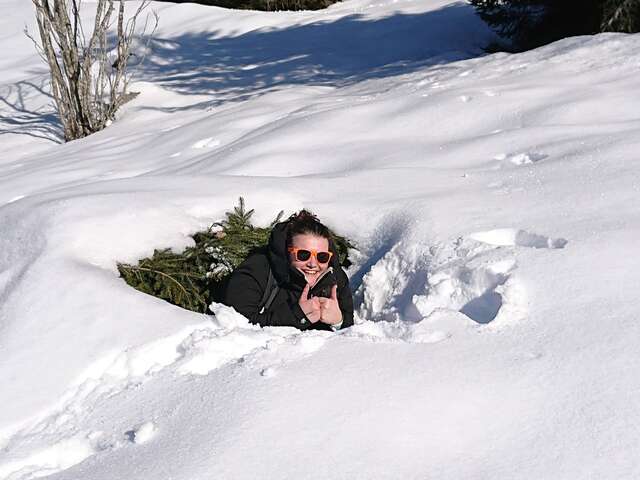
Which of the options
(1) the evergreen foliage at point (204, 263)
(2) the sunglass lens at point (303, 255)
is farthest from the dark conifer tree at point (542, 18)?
(2) the sunglass lens at point (303, 255)

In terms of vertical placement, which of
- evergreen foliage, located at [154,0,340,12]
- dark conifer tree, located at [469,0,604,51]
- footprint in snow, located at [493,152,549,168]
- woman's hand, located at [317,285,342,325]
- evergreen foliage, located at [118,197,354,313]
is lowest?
woman's hand, located at [317,285,342,325]

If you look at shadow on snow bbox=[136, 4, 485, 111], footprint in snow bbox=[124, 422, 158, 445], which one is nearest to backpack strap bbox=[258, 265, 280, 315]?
footprint in snow bbox=[124, 422, 158, 445]

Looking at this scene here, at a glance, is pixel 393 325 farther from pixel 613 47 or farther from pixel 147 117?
pixel 147 117

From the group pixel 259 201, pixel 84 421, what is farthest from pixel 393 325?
pixel 259 201

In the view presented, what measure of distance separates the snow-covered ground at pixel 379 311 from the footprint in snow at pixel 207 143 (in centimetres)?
4

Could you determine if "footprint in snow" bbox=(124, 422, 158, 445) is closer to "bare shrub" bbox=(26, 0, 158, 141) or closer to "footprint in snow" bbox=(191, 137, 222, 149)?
"footprint in snow" bbox=(191, 137, 222, 149)

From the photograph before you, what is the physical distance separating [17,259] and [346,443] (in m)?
1.90

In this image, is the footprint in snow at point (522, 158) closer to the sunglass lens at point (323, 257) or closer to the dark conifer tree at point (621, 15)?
the sunglass lens at point (323, 257)

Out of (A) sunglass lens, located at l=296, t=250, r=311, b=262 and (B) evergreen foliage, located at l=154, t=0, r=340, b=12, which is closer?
(A) sunglass lens, located at l=296, t=250, r=311, b=262

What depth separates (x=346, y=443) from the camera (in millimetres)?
2049

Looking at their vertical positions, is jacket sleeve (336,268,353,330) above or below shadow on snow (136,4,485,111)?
below

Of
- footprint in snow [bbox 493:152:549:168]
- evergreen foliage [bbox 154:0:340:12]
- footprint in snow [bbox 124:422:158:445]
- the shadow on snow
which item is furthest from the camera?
evergreen foliage [bbox 154:0:340:12]

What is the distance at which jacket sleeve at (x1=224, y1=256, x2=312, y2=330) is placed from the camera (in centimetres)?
338

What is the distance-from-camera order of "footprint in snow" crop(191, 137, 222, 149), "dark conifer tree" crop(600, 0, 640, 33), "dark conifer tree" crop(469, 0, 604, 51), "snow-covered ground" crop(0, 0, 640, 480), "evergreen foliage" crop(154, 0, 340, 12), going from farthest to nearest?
"evergreen foliage" crop(154, 0, 340, 12) < "dark conifer tree" crop(469, 0, 604, 51) < "dark conifer tree" crop(600, 0, 640, 33) < "footprint in snow" crop(191, 137, 222, 149) < "snow-covered ground" crop(0, 0, 640, 480)
